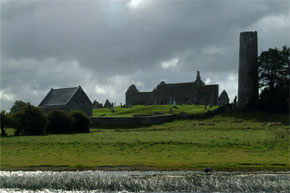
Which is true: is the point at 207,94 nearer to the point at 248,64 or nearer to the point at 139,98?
the point at 248,64

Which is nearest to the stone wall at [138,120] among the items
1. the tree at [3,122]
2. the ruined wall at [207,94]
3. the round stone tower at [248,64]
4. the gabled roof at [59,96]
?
the gabled roof at [59,96]

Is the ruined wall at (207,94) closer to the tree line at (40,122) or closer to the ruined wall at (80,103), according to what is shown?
the ruined wall at (80,103)

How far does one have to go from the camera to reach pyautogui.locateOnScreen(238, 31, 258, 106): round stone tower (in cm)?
7238

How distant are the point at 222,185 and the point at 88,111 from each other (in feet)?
170

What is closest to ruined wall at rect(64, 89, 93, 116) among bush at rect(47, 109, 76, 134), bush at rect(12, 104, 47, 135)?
bush at rect(47, 109, 76, 134)

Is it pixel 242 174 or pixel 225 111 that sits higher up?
pixel 225 111

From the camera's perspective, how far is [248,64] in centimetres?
7262

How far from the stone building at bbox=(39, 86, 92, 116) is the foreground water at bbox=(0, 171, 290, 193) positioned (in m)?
43.5

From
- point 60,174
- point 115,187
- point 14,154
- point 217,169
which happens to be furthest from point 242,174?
point 14,154

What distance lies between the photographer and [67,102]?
64438 mm

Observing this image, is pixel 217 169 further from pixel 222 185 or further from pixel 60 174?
pixel 60 174

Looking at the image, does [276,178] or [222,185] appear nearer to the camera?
[222,185]

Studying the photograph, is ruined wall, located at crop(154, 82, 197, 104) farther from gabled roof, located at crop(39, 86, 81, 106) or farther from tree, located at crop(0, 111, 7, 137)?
tree, located at crop(0, 111, 7, 137)

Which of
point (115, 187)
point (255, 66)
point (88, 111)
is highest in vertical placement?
point (255, 66)
